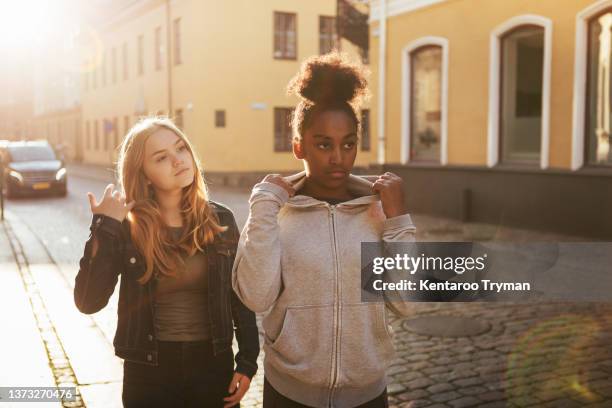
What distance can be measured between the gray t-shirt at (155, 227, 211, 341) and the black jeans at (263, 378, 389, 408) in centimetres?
38

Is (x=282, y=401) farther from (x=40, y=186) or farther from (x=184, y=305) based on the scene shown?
(x=40, y=186)

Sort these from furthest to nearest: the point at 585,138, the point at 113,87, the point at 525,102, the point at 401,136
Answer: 1. the point at 113,87
2. the point at 401,136
3. the point at 525,102
4. the point at 585,138

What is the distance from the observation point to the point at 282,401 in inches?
90.4

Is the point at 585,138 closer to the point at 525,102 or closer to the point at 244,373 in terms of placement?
the point at 525,102

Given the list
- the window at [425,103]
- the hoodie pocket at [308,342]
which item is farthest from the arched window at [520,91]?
the hoodie pocket at [308,342]

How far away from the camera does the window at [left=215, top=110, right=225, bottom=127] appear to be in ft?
91.0

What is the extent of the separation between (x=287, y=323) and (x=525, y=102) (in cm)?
1177

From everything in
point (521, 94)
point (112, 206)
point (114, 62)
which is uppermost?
point (114, 62)

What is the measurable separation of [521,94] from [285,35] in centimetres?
1743

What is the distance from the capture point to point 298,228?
86.0 inches

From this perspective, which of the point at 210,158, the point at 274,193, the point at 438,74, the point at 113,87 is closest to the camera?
the point at 274,193

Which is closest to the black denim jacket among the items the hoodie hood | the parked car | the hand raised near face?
the hand raised near face

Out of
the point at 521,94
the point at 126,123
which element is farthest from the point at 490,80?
the point at 126,123

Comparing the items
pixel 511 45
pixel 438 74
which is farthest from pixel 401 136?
pixel 511 45
